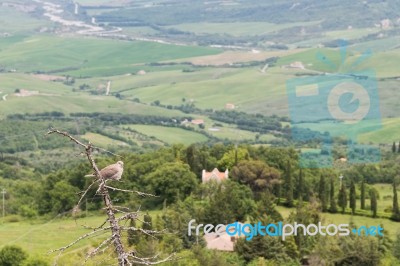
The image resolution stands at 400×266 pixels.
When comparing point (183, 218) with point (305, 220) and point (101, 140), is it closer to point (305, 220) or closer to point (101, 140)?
point (305, 220)

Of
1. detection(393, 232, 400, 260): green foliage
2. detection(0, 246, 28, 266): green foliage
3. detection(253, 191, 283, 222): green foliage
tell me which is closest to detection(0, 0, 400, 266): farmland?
detection(253, 191, 283, 222): green foliage

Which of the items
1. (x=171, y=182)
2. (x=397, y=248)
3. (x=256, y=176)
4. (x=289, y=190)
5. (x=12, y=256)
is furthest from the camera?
(x=256, y=176)

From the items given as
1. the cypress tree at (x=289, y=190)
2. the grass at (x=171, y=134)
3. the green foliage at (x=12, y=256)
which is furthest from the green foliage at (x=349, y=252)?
the grass at (x=171, y=134)

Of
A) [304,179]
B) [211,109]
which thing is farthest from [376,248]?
[211,109]

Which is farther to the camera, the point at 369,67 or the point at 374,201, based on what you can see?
the point at 369,67

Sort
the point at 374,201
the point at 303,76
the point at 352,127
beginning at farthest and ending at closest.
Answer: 1. the point at 303,76
2. the point at 352,127
3. the point at 374,201

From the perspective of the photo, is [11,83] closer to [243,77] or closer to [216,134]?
[243,77]

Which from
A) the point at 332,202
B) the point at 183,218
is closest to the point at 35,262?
Result: the point at 183,218

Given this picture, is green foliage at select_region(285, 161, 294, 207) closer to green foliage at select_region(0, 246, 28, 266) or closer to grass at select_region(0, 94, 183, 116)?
green foliage at select_region(0, 246, 28, 266)
